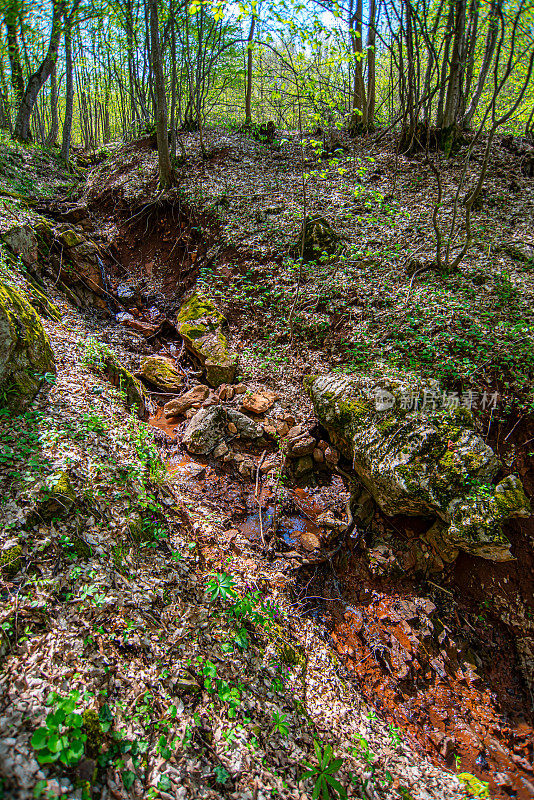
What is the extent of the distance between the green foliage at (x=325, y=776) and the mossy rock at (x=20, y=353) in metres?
4.02

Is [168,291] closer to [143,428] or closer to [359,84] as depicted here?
[143,428]

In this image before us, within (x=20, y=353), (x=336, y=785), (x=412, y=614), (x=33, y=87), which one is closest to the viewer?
(x=336, y=785)

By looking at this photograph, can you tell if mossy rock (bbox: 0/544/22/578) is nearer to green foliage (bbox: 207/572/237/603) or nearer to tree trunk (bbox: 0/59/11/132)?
green foliage (bbox: 207/572/237/603)

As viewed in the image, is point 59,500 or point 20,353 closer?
point 59,500

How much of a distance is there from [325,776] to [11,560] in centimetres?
277

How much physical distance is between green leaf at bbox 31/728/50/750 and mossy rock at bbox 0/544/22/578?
1.02m

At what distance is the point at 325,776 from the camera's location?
2504mm

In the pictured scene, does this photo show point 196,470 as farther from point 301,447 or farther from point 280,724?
point 280,724

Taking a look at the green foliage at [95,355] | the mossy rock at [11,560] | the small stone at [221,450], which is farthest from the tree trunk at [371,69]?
the mossy rock at [11,560]

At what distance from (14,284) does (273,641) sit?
560cm

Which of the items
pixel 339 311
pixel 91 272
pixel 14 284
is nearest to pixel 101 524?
pixel 14 284

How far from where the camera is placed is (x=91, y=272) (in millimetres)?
7703

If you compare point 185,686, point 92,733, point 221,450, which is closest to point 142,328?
point 221,450

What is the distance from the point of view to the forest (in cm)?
240
